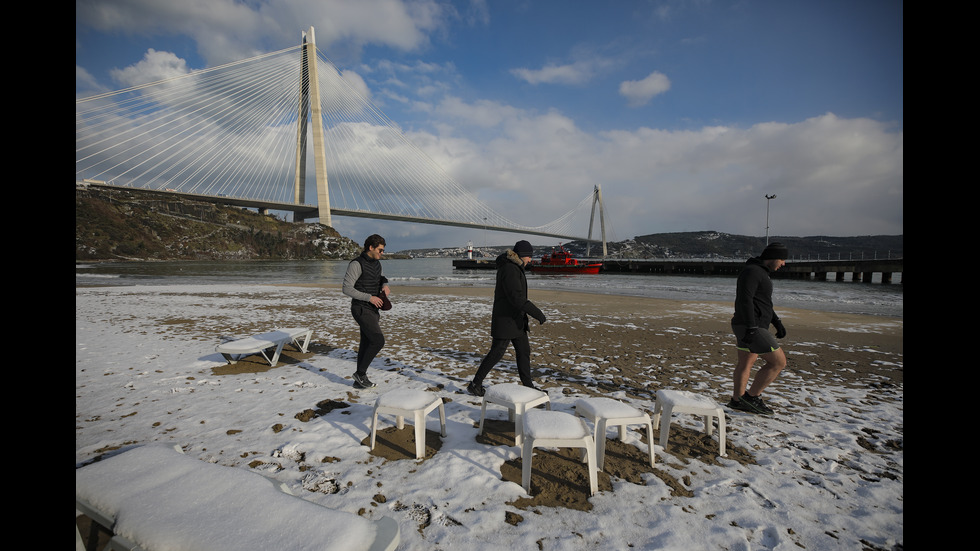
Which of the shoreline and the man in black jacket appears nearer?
the man in black jacket

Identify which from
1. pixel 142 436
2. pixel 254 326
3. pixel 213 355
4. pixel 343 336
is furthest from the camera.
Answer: pixel 254 326

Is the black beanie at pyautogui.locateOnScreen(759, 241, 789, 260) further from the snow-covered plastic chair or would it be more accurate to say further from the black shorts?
the snow-covered plastic chair

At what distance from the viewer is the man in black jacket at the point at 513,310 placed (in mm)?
3766

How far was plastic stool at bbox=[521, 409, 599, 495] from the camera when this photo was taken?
A: 7.47ft

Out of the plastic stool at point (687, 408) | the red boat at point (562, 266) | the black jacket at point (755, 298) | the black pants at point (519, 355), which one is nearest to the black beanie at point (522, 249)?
the black pants at point (519, 355)

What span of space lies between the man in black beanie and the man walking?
3.49 m

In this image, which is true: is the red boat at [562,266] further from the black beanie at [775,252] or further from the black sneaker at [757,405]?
the black beanie at [775,252]

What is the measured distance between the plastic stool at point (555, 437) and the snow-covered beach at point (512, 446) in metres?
0.15

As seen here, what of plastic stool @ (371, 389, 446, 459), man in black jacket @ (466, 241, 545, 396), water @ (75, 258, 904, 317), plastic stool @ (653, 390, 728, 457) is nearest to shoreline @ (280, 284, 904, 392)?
man in black jacket @ (466, 241, 545, 396)
